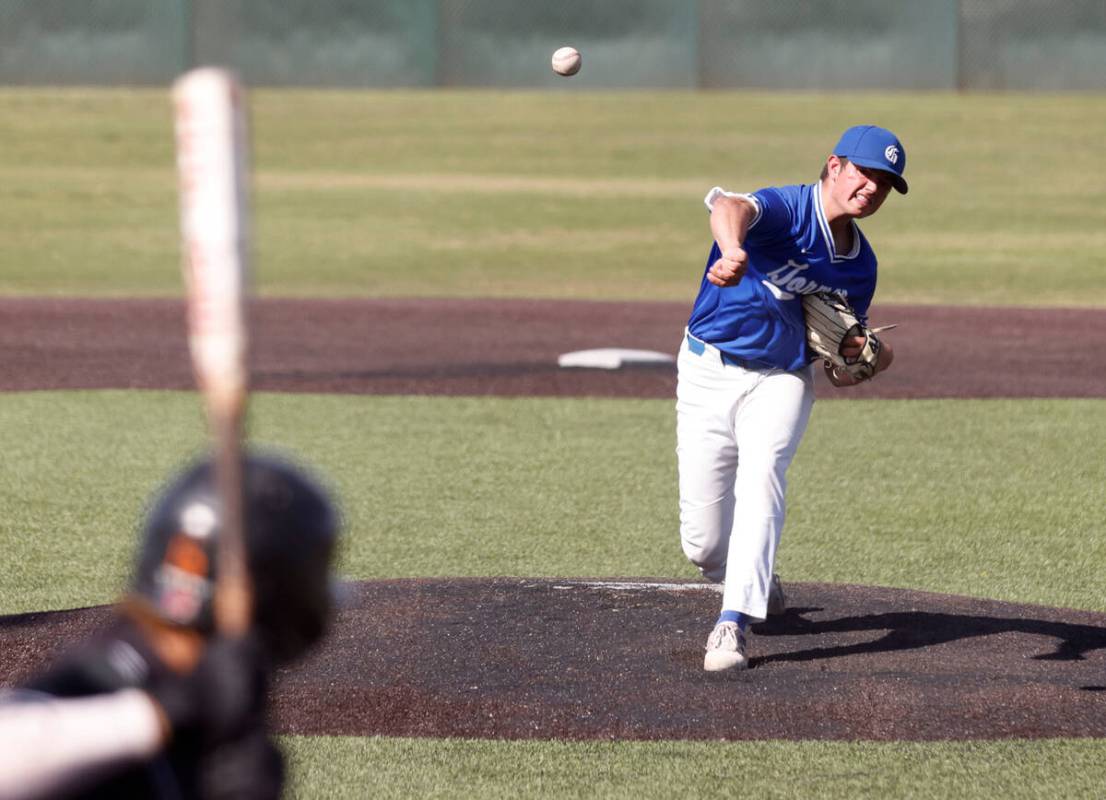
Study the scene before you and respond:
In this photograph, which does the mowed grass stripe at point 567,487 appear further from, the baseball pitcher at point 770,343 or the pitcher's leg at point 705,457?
the baseball pitcher at point 770,343

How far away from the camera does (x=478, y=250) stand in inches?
1010

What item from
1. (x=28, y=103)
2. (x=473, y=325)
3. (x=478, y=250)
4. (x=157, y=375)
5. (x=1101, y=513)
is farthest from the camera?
(x=28, y=103)

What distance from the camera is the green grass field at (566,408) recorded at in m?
5.41

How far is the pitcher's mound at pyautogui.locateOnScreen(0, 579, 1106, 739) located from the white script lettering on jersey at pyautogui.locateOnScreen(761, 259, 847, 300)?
1262 mm

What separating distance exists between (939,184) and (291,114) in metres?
12.0

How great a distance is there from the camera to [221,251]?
198 cm

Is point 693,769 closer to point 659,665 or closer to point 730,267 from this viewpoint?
point 659,665

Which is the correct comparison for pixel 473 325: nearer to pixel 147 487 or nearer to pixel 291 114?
pixel 147 487

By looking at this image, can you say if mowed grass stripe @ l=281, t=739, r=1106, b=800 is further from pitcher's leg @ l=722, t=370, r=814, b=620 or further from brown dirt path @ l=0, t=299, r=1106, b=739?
pitcher's leg @ l=722, t=370, r=814, b=620

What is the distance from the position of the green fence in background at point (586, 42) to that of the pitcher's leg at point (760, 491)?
2603 centimetres

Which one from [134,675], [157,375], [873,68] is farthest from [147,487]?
[873,68]

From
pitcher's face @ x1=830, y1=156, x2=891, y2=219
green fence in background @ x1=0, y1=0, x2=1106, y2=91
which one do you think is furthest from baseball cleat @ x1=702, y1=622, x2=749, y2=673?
green fence in background @ x1=0, y1=0, x2=1106, y2=91

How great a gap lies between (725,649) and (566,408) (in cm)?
696

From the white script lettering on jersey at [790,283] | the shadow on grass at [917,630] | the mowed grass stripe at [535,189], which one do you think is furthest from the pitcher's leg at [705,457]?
the mowed grass stripe at [535,189]
